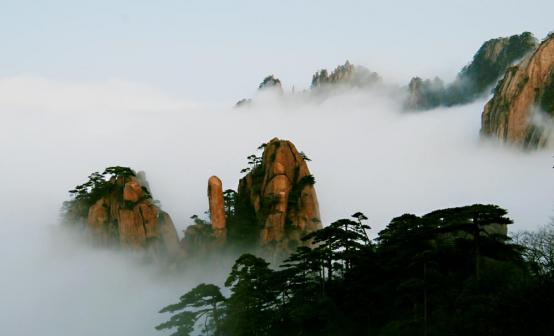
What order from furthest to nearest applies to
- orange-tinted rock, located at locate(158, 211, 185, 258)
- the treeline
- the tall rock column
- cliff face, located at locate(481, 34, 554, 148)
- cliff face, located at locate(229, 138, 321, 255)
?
cliff face, located at locate(481, 34, 554, 148)
orange-tinted rock, located at locate(158, 211, 185, 258)
the tall rock column
cliff face, located at locate(229, 138, 321, 255)
the treeline

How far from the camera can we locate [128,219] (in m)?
87.8

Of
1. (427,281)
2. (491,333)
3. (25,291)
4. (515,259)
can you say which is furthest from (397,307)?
(25,291)

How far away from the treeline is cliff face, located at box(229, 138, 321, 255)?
3462cm

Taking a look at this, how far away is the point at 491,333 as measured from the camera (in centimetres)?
1978

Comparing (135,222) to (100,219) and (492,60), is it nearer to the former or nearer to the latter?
(100,219)

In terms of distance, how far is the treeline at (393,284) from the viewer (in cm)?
2853

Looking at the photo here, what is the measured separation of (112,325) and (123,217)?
19.4m

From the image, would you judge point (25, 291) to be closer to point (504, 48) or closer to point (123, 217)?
point (123, 217)

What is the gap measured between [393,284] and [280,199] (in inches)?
1722

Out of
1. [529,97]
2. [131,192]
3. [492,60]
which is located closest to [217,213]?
[131,192]

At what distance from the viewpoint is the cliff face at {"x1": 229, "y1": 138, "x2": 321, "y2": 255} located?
77688 millimetres

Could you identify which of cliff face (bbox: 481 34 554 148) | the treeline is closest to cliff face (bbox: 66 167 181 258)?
the treeline

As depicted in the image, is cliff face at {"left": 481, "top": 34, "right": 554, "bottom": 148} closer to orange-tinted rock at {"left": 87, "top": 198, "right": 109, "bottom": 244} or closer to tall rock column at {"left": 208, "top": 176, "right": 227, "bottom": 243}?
tall rock column at {"left": 208, "top": 176, "right": 227, "bottom": 243}

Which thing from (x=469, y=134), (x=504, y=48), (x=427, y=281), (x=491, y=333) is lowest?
(x=491, y=333)
